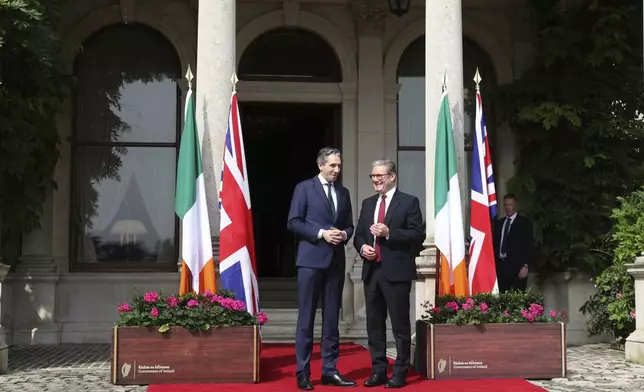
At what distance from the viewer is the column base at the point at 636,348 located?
392 inches

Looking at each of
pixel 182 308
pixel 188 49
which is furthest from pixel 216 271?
pixel 188 49

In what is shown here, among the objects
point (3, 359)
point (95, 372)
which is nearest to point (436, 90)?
point (95, 372)

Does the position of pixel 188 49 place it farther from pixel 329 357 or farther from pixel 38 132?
pixel 329 357

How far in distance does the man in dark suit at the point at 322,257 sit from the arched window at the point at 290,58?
594 cm

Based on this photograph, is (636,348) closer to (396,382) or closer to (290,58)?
(396,382)

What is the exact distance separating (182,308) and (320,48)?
6701mm

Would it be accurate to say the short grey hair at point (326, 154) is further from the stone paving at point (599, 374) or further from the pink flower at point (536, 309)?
the stone paving at point (599, 374)

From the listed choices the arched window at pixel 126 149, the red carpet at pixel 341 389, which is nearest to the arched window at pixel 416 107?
the arched window at pixel 126 149

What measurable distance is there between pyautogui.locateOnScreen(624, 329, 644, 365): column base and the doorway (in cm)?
626

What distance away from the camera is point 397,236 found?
802cm

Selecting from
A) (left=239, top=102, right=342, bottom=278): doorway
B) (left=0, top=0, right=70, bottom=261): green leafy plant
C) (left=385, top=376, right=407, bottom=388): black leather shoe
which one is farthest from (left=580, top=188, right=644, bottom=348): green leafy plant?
(left=0, top=0, right=70, bottom=261): green leafy plant

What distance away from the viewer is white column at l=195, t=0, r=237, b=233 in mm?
9469

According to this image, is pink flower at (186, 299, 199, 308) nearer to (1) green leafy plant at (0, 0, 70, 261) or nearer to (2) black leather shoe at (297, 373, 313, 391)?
(2) black leather shoe at (297, 373, 313, 391)

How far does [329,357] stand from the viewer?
26.2 ft
